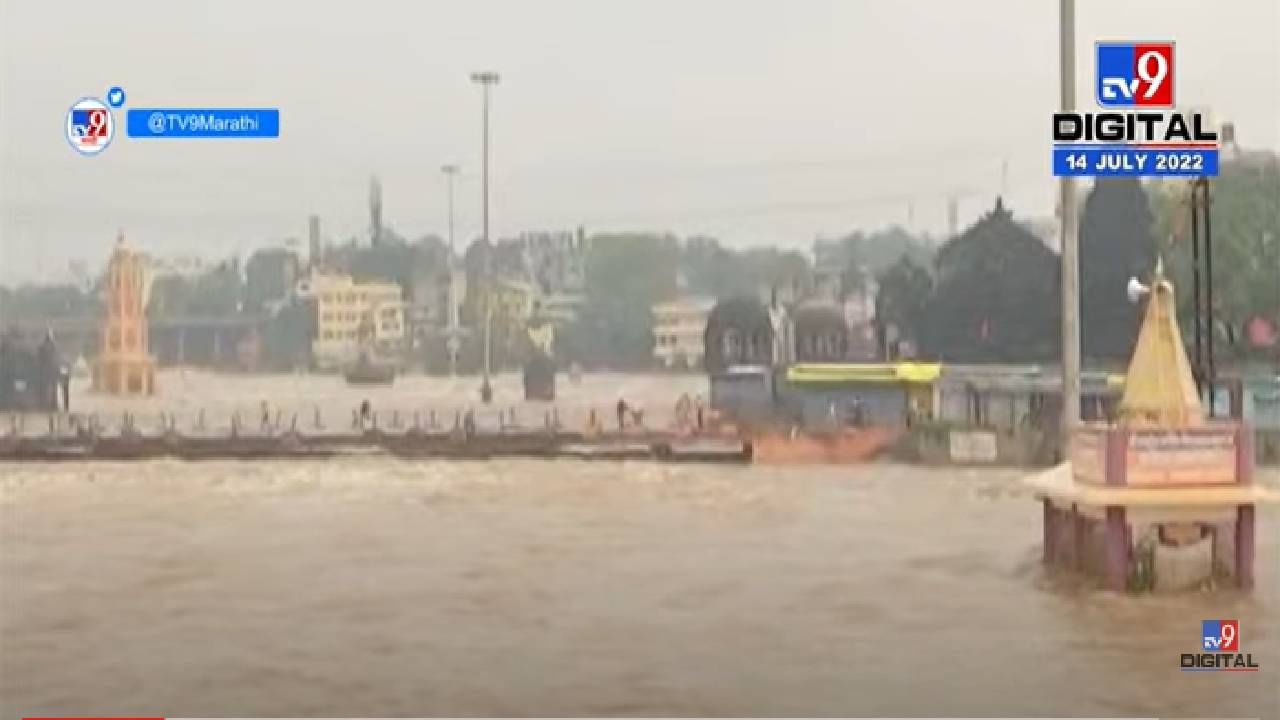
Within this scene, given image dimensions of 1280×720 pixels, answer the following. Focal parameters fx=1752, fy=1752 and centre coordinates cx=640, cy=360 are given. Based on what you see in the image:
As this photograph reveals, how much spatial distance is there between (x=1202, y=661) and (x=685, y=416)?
11126mm

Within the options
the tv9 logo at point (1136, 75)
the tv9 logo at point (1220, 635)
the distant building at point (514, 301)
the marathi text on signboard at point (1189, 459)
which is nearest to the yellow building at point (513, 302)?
the distant building at point (514, 301)

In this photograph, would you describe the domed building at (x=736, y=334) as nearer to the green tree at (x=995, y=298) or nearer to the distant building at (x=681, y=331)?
the distant building at (x=681, y=331)

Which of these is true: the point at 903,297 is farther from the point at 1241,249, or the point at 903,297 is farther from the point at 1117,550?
the point at 1117,550

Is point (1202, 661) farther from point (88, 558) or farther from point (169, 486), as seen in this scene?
point (169, 486)

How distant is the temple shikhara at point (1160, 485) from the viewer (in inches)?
206

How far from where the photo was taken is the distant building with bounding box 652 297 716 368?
14578 mm

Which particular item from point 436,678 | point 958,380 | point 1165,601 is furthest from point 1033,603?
point 958,380

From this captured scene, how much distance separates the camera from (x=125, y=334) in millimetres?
12031

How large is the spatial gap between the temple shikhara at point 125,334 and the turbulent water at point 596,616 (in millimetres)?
1766

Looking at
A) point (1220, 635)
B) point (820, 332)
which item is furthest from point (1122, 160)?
point (820, 332)

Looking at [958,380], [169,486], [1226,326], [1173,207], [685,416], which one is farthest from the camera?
[685,416]

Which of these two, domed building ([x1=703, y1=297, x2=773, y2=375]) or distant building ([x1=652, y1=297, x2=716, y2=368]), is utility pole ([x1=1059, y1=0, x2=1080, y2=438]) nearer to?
distant building ([x1=652, y1=297, x2=716, y2=368])

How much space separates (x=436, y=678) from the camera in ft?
13.8

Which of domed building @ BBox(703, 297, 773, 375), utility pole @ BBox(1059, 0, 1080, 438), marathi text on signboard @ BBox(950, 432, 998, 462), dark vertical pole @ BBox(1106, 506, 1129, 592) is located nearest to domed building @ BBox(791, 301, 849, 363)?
domed building @ BBox(703, 297, 773, 375)
